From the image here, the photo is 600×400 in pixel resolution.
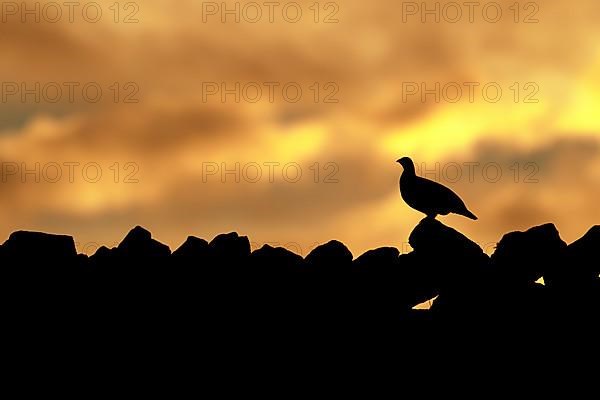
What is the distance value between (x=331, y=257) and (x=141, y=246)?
1656mm

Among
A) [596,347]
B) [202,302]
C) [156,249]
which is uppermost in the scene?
[156,249]

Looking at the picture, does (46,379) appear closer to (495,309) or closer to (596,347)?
(495,309)

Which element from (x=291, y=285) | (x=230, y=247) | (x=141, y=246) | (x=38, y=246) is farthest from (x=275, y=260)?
(x=38, y=246)

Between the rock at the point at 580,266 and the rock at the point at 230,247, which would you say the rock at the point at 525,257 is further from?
the rock at the point at 230,247

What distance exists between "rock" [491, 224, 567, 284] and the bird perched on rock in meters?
1.23

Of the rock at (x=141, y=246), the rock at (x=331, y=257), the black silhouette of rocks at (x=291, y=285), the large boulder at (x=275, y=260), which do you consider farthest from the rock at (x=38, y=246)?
the rock at (x=331, y=257)

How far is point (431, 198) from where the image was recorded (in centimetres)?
1039

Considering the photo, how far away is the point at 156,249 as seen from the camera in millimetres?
8281

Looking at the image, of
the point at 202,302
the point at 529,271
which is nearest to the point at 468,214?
the point at 529,271

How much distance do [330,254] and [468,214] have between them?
254 cm

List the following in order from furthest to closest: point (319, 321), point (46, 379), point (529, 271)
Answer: point (529, 271), point (319, 321), point (46, 379)

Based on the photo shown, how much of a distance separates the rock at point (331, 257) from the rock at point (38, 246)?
2.05m

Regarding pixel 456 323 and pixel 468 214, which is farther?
pixel 468 214

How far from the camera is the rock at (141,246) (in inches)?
Answer: 324
